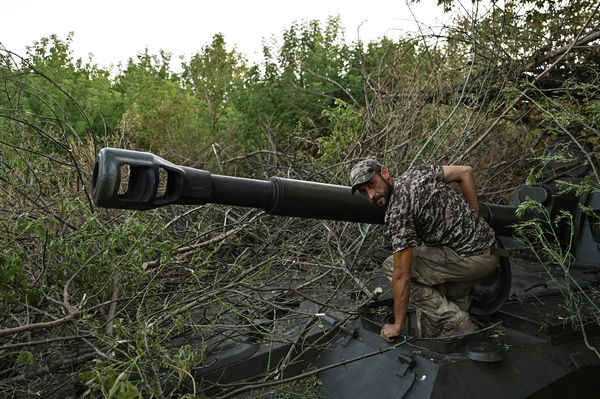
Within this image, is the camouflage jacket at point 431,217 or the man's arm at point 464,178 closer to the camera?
the camouflage jacket at point 431,217

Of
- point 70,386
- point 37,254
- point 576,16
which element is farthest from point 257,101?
point 70,386

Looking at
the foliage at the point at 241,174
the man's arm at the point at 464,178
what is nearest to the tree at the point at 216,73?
the foliage at the point at 241,174

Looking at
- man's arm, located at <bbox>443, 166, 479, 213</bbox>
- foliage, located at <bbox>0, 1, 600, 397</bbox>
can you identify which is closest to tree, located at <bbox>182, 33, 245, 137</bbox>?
foliage, located at <bbox>0, 1, 600, 397</bbox>

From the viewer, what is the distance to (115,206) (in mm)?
2070

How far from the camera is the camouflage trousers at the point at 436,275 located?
329 centimetres

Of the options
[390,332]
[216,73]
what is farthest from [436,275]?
[216,73]

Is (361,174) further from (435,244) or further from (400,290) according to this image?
(435,244)

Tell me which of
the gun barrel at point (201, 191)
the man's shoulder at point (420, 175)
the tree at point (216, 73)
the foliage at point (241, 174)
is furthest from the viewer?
the tree at point (216, 73)

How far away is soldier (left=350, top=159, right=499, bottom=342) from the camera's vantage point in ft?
9.82

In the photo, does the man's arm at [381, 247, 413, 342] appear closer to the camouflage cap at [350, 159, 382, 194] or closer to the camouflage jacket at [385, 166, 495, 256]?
the camouflage jacket at [385, 166, 495, 256]

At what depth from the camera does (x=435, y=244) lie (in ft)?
11.0

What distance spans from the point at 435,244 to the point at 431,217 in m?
0.24

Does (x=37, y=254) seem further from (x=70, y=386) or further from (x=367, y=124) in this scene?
(x=367, y=124)

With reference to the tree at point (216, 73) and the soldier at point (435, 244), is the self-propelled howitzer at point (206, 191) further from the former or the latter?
the tree at point (216, 73)
